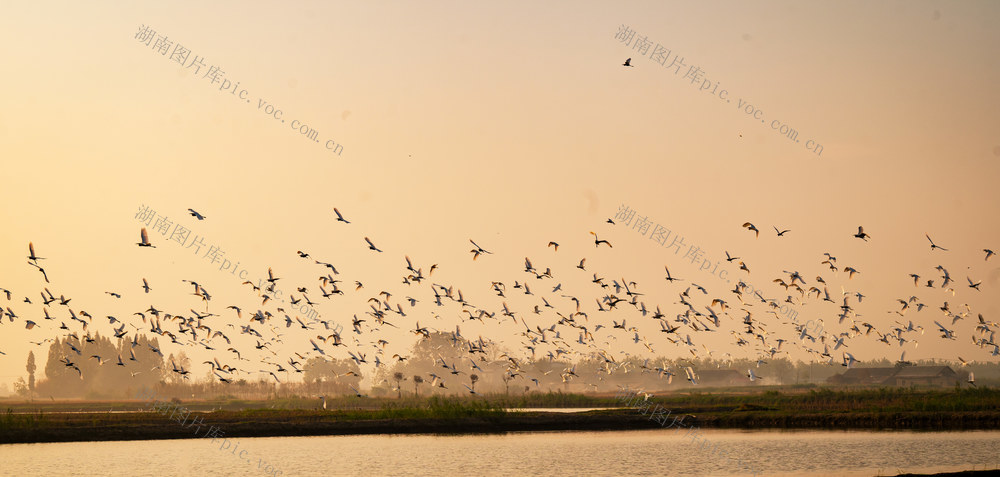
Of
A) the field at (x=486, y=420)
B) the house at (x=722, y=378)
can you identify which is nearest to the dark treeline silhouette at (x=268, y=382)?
the house at (x=722, y=378)

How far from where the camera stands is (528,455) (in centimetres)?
4331

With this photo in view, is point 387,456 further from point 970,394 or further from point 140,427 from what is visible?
point 970,394

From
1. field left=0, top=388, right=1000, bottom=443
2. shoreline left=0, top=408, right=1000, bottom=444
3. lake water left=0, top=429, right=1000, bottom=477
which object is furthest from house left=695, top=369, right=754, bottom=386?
lake water left=0, top=429, right=1000, bottom=477

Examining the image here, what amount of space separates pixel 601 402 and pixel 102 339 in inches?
4257

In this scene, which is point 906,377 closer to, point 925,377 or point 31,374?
point 925,377

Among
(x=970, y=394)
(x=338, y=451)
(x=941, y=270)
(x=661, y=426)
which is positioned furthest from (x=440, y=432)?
(x=970, y=394)

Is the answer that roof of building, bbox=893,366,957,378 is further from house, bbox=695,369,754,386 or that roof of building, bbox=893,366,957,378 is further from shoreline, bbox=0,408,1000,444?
shoreline, bbox=0,408,1000,444

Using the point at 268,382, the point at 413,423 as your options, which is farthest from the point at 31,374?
the point at 413,423

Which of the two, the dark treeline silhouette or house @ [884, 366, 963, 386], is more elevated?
house @ [884, 366, 963, 386]

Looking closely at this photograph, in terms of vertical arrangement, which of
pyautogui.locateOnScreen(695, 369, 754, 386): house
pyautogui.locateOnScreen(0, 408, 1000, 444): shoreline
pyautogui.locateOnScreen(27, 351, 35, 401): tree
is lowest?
pyautogui.locateOnScreen(27, 351, 35, 401): tree

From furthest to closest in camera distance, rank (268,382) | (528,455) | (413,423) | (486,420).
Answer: (268,382) → (486,420) → (413,423) → (528,455)

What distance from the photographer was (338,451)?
149 ft

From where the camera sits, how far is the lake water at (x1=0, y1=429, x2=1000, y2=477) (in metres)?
37.5

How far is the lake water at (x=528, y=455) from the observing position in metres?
37.5
